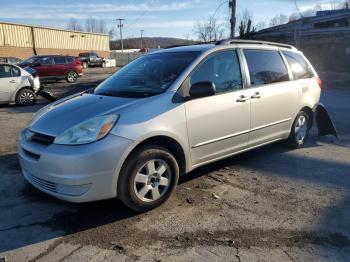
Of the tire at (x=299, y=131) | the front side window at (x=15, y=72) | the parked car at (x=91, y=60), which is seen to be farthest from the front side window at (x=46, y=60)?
the parked car at (x=91, y=60)

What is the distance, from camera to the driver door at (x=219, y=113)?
4625 millimetres

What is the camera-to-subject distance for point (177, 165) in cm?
443

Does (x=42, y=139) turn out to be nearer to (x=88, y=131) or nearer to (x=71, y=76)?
(x=88, y=131)

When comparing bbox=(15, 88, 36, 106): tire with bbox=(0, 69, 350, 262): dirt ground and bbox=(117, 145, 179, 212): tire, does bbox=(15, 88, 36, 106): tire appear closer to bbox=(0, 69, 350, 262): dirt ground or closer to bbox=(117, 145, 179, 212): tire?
bbox=(0, 69, 350, 262): dirt ground

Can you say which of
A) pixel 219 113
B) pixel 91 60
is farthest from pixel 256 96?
pixel 91 60

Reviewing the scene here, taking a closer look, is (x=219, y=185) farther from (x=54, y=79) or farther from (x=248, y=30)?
(x=248, y=30)

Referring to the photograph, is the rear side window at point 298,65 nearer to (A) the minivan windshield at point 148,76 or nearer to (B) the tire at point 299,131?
(B) the tire at point 299,131

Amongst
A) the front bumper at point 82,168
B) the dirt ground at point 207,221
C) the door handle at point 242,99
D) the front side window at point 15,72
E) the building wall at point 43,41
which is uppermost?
the building wall at point 43,41

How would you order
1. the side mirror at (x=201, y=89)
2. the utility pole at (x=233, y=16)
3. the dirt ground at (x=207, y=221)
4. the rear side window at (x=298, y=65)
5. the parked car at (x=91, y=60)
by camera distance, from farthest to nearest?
the parked car at (x=91, y=60)
the utility pole at (x=233, y=16)
the rear side window at (x=298, y=65)
the side mirror at (x=201, y=89)
the dirt ground at (x=207, y=221)

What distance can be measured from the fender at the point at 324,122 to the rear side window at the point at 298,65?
35.9 inches

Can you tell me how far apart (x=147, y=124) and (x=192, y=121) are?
2.17 feet

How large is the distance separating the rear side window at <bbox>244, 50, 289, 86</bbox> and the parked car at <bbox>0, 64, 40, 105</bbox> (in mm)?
9144

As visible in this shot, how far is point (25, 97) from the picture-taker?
1279 cm

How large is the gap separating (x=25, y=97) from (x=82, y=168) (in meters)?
9.98
